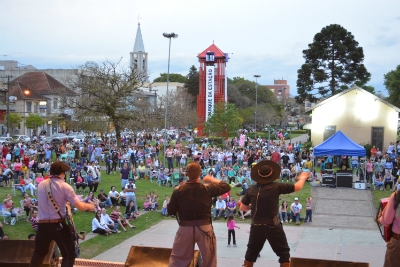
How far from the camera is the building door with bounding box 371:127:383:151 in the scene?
35969 mm

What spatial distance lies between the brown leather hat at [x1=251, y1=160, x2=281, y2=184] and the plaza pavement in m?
6.44

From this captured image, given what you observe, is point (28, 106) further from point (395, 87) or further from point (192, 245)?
point (192, 245)

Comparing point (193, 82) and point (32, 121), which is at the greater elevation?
point (193, 82)

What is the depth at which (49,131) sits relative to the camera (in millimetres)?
59906

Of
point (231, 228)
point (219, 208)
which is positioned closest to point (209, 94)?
point (219, 208)

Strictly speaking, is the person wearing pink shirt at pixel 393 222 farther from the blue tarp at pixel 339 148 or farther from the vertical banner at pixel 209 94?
the vertical banner at pixel 209 94

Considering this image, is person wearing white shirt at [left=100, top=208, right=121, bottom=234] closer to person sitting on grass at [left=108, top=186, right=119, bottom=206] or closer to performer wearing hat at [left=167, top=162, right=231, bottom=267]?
person sitting on grass at [left=108, top=186, right=119, bottom=206]

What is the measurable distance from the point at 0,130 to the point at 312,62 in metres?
33.1

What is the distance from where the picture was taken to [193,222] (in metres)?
5.81

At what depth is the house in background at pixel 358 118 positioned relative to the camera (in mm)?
35781

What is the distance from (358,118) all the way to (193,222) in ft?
107

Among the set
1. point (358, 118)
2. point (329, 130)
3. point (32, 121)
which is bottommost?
point (329, 130)

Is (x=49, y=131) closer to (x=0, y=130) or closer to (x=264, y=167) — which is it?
(x=0, y=130)

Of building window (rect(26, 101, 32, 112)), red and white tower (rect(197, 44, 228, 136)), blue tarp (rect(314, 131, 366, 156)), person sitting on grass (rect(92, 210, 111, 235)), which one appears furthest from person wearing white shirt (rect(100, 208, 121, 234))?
building window (rect(26, 101, 32, 112))
